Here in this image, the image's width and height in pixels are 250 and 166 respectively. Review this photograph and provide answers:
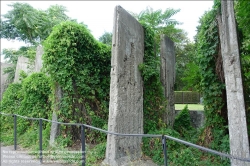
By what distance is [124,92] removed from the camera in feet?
17.9

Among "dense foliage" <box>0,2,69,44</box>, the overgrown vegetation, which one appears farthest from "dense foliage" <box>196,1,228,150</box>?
"dense foliage" <box>0,2,69,44</box>

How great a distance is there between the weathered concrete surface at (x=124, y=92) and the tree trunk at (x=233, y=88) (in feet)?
6.96

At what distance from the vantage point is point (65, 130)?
6.32 m

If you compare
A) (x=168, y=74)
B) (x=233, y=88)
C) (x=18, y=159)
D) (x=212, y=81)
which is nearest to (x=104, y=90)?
(x=168, y=74)

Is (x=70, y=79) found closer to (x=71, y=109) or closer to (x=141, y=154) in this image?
(x=71, y=109)

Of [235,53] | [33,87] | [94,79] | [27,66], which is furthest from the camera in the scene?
[27,66]

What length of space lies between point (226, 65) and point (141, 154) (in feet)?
9.37

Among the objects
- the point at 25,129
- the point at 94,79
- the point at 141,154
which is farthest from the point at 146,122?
the point at 25,129

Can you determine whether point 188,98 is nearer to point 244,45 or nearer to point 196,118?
point 196,118

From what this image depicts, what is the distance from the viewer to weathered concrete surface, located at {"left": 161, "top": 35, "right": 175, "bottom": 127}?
22.5ft

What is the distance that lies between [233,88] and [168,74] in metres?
2.63

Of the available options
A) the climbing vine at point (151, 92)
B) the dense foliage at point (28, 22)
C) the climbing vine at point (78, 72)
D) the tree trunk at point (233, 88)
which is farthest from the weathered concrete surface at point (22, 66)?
the tree trunk at point (233, 88)

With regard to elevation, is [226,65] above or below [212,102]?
above

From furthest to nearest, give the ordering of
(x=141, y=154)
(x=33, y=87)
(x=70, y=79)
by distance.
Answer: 1. (x=33, y=87)
2. (x=70, y=79)
3. (x=141, y=154)
